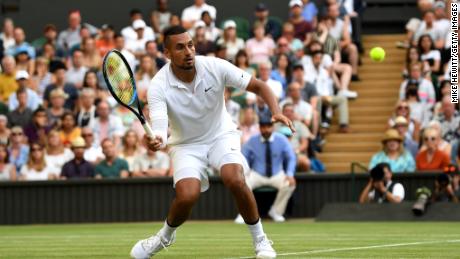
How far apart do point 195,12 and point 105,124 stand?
13.0 feet

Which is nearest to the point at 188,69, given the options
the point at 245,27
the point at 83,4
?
the point at 245,27

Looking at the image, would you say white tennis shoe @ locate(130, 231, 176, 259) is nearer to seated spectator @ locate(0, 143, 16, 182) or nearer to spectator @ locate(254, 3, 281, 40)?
seated spectator @ locate(0, 143, 16, 182)

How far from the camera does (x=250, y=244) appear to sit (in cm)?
1216

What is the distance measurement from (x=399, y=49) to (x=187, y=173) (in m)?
14.3

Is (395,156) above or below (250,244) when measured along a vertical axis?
above

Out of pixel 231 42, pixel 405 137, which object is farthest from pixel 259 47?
pixel 405 137

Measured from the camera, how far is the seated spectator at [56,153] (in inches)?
785

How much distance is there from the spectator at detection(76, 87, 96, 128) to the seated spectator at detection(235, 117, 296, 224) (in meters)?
3.11

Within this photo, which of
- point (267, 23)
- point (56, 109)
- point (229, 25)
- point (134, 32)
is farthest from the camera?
point (134, 32)

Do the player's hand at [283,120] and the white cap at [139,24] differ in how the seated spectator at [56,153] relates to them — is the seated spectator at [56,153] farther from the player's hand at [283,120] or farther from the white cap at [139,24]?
the player's hand at [283,120]

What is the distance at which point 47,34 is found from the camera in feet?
76.5

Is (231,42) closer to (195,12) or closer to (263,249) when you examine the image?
(195,12)

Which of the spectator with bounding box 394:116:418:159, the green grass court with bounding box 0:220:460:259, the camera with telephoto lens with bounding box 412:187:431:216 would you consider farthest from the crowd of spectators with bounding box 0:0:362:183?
the camera with telephoto lens with bounding box 412:187:431:216

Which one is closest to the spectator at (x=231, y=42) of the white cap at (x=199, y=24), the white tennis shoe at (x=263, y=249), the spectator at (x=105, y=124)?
the white cap at (x=199, y=24)
